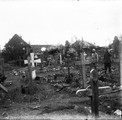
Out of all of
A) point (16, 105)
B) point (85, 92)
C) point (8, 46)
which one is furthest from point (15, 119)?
point (8, 46)

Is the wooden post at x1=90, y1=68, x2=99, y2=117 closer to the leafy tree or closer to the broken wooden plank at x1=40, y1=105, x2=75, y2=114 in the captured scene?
the broken wooden plank at x1=40, y1=105, x2=75, y2=114

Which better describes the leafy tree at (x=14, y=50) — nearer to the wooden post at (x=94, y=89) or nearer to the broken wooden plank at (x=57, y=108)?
the broken wooden plank at (x=57, y=108)

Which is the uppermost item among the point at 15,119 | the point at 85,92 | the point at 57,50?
the point at 57,50

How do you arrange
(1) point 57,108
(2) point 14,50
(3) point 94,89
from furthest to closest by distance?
(2) point 14,50 → (1) point 57,108 → (3) point 94,89

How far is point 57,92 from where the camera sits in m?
9.15

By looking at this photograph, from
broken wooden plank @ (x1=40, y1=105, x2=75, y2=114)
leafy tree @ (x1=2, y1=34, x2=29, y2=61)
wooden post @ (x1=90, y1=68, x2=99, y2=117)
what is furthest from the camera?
leafy tree @ (x1=2, y1=34, x2=29, y2=61)

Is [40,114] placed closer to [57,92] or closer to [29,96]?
[29,96]

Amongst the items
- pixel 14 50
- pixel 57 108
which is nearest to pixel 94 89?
pixel 57 108

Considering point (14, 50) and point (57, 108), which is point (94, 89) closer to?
point (57, 108)

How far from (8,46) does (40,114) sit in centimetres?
2872

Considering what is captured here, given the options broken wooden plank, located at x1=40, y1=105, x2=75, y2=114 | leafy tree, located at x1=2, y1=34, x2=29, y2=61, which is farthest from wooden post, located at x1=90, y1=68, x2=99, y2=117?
leafy tree, located at x1=2, y1=34, x2=29, y2=61

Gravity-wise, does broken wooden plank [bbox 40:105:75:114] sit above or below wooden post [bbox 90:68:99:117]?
below

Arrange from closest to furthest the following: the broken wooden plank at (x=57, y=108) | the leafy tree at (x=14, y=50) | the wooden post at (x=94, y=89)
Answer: the wooden post at (x=94, y=89) → the broken wooden plank at (x=57, y=108) → the leafy tree at (x=14, y=50)

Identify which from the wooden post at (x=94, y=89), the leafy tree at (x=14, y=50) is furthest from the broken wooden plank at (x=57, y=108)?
the leafy tree at (x=14, y=50)
